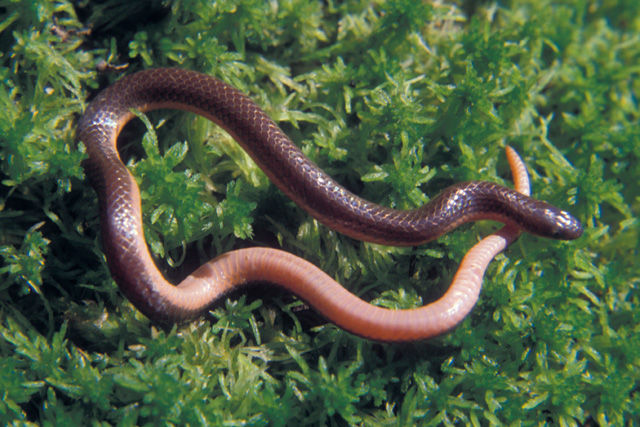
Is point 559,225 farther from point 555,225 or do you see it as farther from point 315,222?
point 315,222

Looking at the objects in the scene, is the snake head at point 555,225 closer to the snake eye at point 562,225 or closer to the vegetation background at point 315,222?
the snake eye at point 562,225

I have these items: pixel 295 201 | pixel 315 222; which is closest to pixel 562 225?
pixel 315 222

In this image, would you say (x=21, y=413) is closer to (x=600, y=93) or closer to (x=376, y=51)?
(x=376, y=51)

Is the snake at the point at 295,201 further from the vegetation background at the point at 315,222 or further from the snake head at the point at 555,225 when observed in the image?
the vegetation background at the point at 315,222

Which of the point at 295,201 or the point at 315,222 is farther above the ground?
the point at 295,201

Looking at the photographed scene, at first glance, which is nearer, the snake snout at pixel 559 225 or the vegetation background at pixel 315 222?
the vegetation background at pixel 315 222

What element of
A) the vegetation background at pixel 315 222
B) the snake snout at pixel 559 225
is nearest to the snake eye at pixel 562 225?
the snake snout at pixel 559 225
